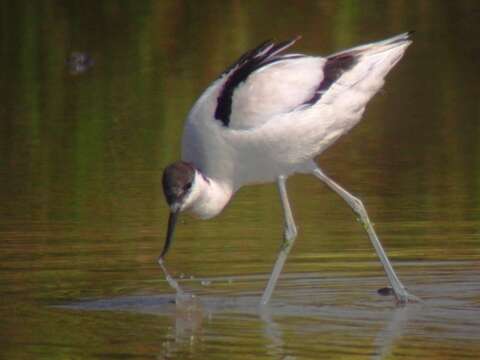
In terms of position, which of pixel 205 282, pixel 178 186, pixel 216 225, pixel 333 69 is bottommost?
pixel 216 225

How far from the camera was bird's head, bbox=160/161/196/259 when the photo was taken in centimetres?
935

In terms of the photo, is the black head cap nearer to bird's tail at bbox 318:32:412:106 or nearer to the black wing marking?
the black wing marking

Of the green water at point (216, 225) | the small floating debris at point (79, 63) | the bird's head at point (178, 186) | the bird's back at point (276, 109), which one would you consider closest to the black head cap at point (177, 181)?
the bird's head at point (178, 186)

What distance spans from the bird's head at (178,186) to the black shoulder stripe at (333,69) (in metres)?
0.72

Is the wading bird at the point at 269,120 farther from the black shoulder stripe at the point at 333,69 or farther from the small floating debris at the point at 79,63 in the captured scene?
the small floating debris at the point at 79,63

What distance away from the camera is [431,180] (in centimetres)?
1313

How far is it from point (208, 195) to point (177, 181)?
298 millimetres

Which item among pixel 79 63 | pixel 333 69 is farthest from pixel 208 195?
pixel 79 63

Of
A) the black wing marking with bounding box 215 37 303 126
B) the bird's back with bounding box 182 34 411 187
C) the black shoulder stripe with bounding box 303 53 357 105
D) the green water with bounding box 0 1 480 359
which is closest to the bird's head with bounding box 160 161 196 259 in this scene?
the bird's back with bounding box 182 34 411 187

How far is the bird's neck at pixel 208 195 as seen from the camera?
954 centimetres

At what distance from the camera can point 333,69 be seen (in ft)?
32.1

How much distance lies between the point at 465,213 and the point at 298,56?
2.26 m

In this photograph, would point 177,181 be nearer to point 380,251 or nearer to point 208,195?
point 208,195

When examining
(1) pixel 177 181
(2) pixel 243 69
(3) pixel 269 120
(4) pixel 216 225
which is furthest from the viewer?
(4) pixel 216 225
